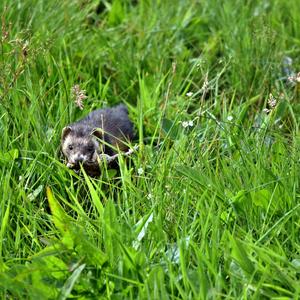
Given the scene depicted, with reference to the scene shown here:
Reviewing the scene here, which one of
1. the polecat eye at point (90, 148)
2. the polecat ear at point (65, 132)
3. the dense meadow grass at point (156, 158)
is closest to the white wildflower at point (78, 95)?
the polecat ear at point (65, 132)

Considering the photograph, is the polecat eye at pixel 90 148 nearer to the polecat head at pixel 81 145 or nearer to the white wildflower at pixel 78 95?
the polecat head at pixel 81 145

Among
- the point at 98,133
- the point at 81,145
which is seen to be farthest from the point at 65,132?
the point at 98,133

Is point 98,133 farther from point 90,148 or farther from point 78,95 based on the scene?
point 78,95

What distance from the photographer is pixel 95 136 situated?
552cm

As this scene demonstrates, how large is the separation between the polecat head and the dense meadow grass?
98 mm

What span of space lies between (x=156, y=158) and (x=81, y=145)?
635mm

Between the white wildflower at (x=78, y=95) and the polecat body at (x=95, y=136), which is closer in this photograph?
the white wildflower at (x=78, y=95)

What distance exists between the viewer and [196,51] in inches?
275

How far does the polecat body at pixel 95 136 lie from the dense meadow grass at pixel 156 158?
0.09 meters

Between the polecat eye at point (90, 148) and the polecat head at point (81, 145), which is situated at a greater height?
the polecat head at point (81, 145)

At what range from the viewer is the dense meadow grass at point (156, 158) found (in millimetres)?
3928

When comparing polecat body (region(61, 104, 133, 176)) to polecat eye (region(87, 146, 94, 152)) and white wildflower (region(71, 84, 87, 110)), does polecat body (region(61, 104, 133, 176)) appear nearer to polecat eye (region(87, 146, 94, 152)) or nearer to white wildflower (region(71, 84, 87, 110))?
polecat eye (region(87, 146, 94, 152))

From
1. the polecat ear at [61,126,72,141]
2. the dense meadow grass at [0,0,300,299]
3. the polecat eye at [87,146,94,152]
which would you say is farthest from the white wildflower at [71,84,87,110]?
the polecat eye at [87,146,94,152]

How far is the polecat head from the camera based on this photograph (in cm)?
528
